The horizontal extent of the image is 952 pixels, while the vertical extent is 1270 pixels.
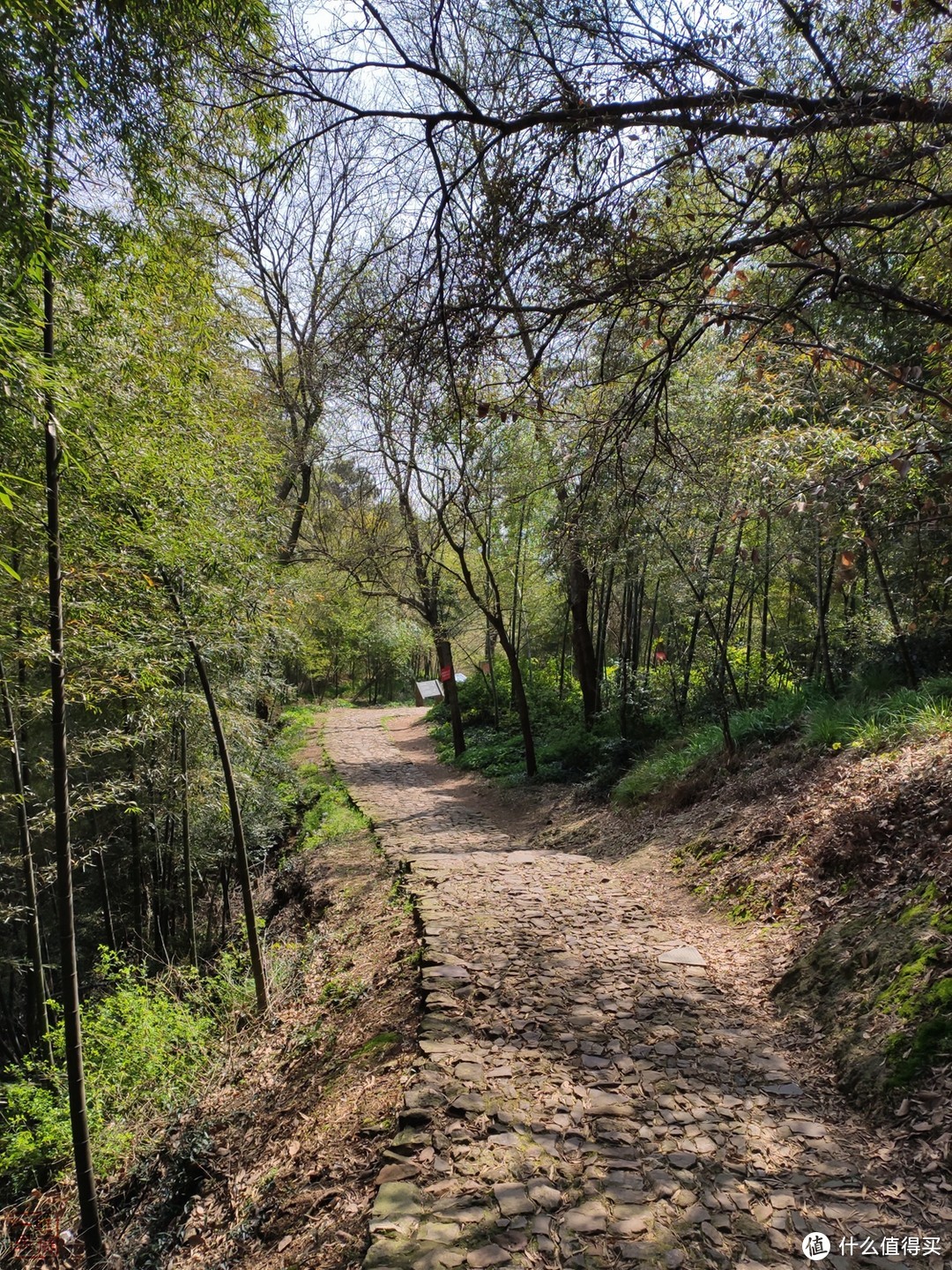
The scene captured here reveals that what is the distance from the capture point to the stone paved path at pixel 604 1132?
6.61 feet

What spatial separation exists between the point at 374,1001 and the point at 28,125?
4.75m

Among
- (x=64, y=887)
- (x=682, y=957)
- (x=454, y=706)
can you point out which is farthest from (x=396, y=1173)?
(x=454, y=706)

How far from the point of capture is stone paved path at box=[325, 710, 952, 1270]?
2.01m

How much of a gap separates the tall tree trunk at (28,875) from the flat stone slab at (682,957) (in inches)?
174

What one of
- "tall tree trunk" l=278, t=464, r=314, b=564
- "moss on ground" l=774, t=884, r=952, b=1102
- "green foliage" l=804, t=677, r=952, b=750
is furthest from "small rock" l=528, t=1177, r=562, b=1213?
"tall tree trunk" l=278, t=464, r=314, b=564

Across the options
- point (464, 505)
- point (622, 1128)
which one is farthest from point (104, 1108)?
point (464, 505)

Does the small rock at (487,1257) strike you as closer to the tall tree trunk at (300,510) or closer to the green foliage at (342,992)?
the green foliage at (342,992)

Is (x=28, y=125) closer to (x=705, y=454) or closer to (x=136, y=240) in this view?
(x=136, y=240)

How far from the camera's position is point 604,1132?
8.20 ft

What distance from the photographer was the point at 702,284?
2.77 metres

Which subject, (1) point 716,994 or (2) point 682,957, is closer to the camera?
(1) point 716,994

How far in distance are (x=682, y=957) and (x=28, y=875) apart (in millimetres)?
4984

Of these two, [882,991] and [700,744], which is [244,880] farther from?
[700,744]

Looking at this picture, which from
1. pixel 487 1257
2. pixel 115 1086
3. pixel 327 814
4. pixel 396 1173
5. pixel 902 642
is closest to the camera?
pixel 487 1257
